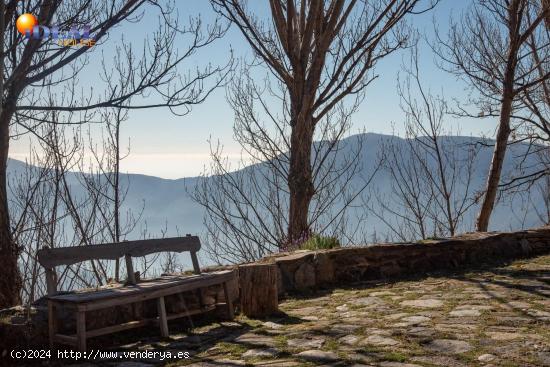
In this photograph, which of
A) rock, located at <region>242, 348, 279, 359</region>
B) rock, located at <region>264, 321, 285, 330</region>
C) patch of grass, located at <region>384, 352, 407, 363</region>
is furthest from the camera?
rock, located at <region>264, 321, 285, 330</region>

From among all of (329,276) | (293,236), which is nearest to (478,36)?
(293,236)

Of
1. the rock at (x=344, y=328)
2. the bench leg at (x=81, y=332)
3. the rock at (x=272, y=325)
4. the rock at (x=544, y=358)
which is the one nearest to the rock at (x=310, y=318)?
the rock at (x=272, y=325)

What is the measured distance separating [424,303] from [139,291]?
2.59m

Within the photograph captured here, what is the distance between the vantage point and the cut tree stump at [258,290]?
5.46m

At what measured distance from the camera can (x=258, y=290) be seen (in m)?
5.46

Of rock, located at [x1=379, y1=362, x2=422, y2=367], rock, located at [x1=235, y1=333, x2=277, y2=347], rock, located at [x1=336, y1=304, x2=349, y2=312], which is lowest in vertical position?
rock, located at [x1=379, y1=362, x2=422, y2=367]

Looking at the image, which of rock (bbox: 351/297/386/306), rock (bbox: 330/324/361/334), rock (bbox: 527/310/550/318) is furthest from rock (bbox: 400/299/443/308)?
rock (bbox: 330/324/361/334)

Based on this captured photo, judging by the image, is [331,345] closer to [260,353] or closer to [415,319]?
[260,353]

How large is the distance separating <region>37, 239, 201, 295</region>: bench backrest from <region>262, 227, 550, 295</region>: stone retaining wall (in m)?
1.06

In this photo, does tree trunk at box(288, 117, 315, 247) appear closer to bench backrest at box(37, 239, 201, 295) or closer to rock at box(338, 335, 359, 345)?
bench backrest at box(37, 239, 201, 295)

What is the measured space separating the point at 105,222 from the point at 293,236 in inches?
122

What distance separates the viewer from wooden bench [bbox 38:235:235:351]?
4.24 metres

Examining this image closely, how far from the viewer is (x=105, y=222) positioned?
9.71 meters

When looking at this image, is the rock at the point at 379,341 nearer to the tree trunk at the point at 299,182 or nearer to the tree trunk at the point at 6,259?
the tree trunk at the point at 6,259
